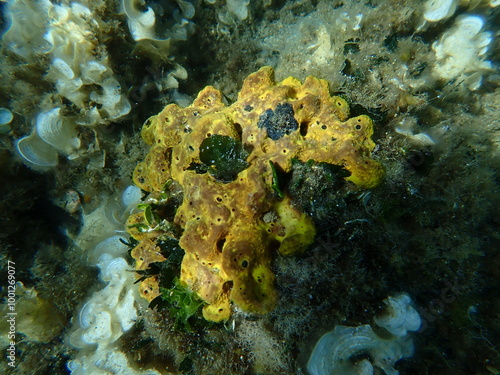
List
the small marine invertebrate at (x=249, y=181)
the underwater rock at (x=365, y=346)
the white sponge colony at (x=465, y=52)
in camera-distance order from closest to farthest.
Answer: the small marine invertebrate at (x=249, y=181)
the underwater rock at (x=365, y=346)
the white sponge colony at (x=465, y=52)

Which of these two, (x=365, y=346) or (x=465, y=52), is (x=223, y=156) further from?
(x=465, y=52)

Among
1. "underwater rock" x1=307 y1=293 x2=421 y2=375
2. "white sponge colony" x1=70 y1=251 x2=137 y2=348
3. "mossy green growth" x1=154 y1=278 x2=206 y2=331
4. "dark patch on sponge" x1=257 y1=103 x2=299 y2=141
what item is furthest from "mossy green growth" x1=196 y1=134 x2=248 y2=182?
"white sponge colony" x1=70 y1=251 x2=137 y2=348

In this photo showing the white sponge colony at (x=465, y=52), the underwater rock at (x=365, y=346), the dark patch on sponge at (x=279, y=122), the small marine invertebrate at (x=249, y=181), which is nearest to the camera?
the small marine invertebrate at (x=249, y=181)

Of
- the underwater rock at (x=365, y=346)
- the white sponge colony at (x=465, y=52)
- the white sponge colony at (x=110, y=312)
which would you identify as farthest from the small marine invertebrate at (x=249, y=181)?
the white sponge colony at (x=465, y=52)

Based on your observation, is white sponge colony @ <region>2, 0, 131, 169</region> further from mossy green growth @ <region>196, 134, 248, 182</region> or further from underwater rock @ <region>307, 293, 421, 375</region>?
underwater rock @ <region>307, 293, 421, 375</region>

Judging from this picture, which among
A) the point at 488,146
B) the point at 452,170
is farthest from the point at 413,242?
the point at 488,146

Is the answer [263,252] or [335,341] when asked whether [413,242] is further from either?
[263,252]

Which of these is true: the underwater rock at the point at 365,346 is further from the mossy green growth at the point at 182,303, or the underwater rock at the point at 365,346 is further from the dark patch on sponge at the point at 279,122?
the dark patch on sponge at the point at 279,122
